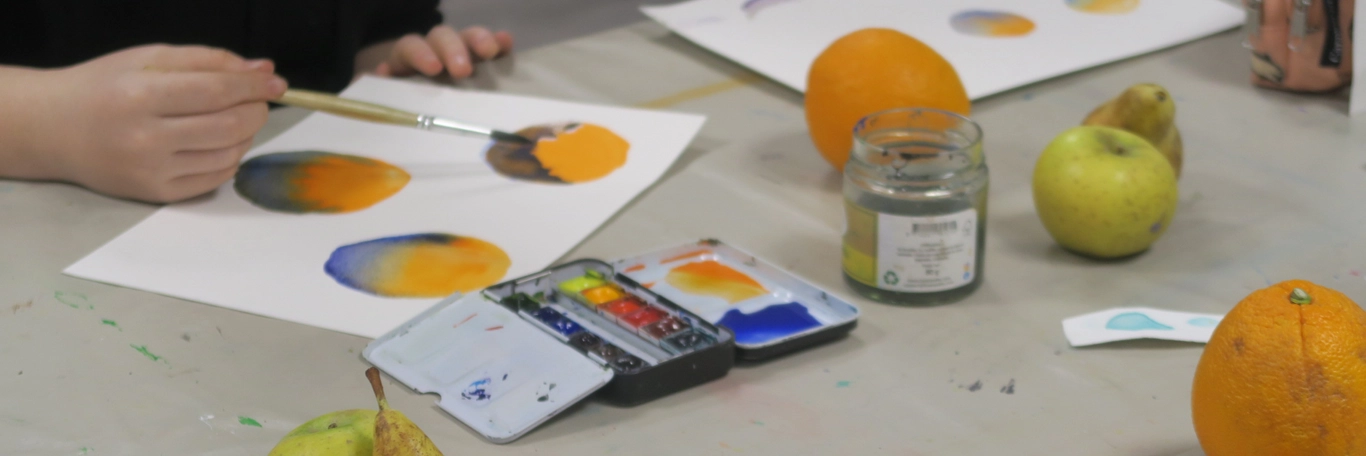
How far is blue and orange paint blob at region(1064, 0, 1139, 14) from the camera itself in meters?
1.22

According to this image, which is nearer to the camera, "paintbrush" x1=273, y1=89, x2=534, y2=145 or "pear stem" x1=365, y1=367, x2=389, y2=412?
"pear stem" x1=365, y1=367, x2=389, y2=412

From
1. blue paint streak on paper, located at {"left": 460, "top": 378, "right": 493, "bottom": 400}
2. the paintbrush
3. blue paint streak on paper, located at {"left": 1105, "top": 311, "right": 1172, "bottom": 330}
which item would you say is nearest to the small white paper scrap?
blue paint streak on paper, located at {"left": 1105, "top": 311, "right": 1172, "bottom": 330}

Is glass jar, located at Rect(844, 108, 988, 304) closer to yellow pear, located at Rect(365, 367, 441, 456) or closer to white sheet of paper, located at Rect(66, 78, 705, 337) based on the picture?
white sheet of paper, located at Rect(66, 78, 705, 337)

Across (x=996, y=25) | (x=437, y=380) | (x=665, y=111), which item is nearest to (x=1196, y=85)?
(x=996, y=25)

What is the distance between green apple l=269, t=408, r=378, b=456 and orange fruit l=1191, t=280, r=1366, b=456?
1.26 ft

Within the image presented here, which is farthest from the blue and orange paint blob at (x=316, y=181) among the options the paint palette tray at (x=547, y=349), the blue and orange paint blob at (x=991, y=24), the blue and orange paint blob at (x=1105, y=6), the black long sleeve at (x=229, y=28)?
the blue and orange paint blob at (x=1105, y=6)

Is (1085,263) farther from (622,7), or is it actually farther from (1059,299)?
(622,7)

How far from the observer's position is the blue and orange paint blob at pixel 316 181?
0.89 meters

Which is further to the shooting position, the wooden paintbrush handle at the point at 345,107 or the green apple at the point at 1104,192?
the wooden paintbrush handle at the point at 345,107

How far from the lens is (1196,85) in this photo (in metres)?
1.07

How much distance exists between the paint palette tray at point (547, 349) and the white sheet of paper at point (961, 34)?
1.56 feet

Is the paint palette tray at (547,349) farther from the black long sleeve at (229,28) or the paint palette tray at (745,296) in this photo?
the black long sleeve at (229,28)

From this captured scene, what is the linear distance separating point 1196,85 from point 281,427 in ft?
2.94

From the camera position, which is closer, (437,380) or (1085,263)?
(437,380)
